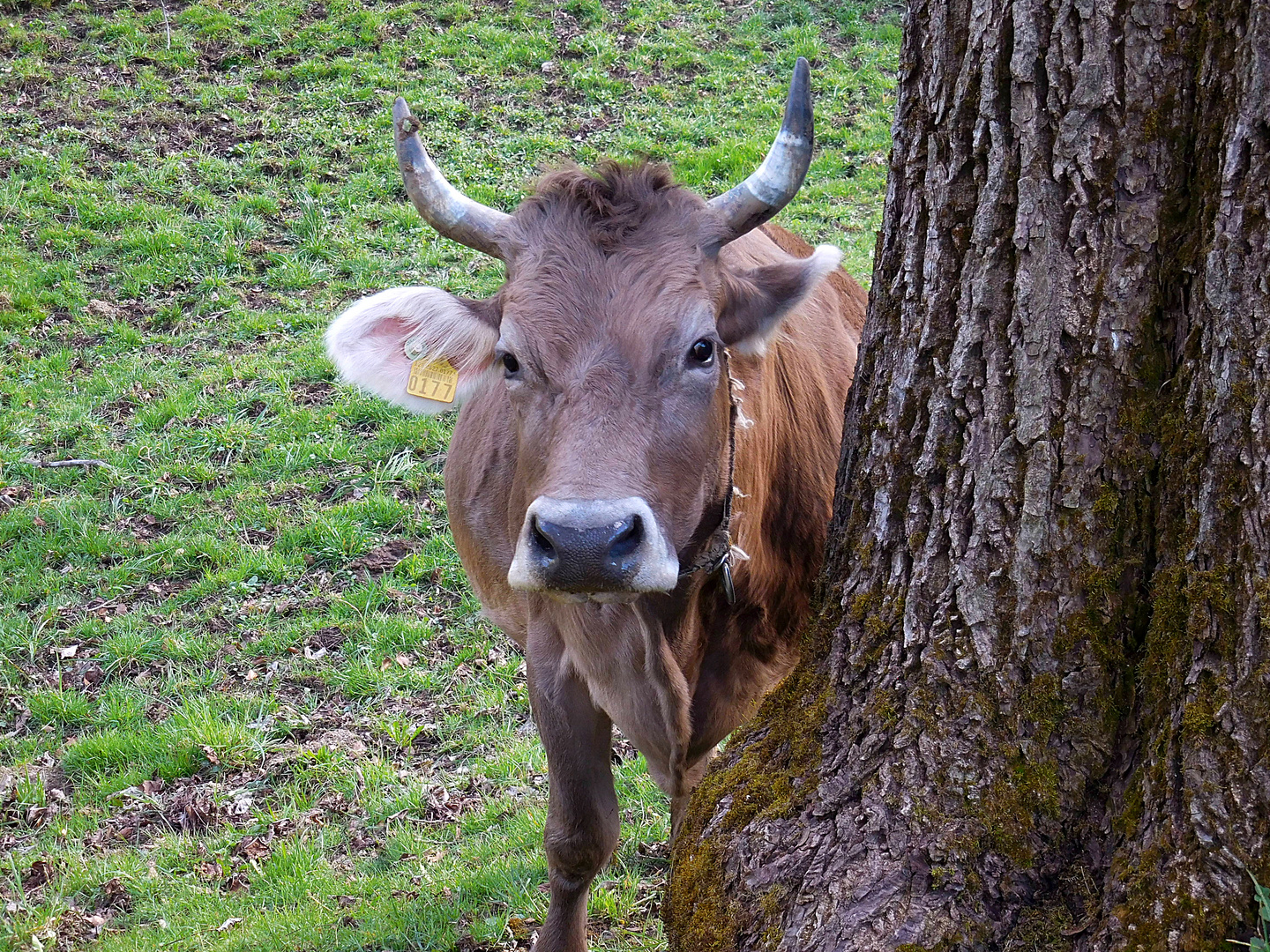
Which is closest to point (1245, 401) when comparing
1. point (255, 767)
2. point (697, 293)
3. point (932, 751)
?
point (932, 751)

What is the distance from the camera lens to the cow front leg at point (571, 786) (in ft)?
13.4

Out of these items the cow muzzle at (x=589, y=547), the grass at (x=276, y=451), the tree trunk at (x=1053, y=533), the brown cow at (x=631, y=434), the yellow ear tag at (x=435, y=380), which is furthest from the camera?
the grass at (x=276, y=451)

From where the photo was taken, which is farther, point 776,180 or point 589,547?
point 776,180

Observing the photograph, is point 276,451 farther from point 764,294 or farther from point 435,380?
point 764,294

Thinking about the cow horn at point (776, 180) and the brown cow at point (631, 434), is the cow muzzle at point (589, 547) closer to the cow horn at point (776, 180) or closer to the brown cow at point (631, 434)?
the brown cow at point (631, 434)

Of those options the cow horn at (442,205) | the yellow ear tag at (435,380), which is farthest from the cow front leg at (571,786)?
the cow horn at (442,205)

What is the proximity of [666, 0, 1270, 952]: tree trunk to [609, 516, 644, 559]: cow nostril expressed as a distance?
1.89 ft

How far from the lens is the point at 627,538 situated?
2.81 m

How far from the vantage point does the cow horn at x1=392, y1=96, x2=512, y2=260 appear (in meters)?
3.64

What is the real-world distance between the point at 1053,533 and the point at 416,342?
2.38 m

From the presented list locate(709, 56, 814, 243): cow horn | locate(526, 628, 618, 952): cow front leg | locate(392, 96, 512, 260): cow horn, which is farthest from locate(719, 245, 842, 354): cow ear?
locate(526, 628, 618, 952): cow front leg

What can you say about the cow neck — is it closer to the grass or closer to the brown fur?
the brown fur

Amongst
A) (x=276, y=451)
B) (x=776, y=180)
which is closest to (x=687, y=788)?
(x=776, y=180)

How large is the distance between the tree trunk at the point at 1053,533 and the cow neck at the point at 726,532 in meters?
0.94
